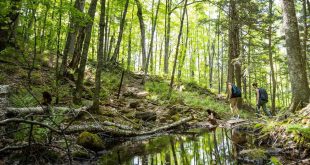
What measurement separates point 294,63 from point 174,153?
14.2 ft

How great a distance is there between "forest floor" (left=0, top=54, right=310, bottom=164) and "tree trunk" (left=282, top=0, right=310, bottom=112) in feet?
2.85

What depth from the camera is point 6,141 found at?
5453 millimetres

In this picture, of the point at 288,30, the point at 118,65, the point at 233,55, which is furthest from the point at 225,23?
the point at 288,30

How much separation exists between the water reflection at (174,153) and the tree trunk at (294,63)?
2.23m

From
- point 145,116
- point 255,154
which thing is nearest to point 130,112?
point 145,116

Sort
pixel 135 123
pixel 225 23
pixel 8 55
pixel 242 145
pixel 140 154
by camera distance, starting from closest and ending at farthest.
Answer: pixel 140 154 < pixel 242 145 < pixel 135 123 < pixel 8 55 < pixel 225 23

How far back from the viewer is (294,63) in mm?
7500

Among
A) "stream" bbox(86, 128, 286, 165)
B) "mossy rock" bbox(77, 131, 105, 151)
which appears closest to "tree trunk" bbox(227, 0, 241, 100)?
"stream" bbox(86, 128, 286, 165)

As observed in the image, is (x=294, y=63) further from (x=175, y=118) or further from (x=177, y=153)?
(x=175, y=118)

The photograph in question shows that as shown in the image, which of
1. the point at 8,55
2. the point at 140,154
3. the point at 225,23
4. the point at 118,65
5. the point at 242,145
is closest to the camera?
the point at 140,154

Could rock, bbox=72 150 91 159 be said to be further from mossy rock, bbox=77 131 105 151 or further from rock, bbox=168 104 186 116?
rock, bbox=168 104 186 116

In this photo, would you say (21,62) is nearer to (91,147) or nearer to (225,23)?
(91,147)

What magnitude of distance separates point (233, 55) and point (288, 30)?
1095 centimetres

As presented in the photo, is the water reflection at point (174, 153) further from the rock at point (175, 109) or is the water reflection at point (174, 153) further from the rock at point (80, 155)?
the rock at point (175, 109)
